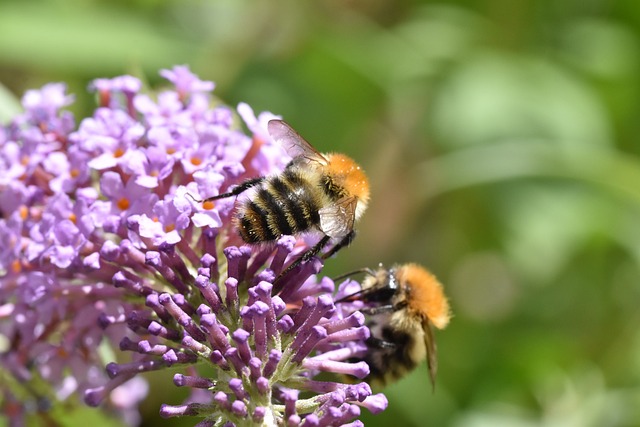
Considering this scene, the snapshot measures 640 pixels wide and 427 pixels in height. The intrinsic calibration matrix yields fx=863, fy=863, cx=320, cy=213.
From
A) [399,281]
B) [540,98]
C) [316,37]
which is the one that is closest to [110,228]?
[399,281]

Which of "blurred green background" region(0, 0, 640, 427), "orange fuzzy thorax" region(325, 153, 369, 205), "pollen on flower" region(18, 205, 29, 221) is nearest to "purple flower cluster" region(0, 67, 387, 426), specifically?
"pollen on flower" region(18, 205, 29, 221)

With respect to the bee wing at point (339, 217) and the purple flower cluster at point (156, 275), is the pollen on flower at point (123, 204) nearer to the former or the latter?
the purple flower cluster at point (156, 275)

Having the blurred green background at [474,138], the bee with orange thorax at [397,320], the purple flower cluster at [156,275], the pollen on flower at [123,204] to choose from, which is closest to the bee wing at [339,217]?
the purple flower cluster at [156,275]

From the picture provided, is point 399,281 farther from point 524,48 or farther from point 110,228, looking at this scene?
point 524,48

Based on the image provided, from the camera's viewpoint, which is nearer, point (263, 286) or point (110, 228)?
point (263, 286)

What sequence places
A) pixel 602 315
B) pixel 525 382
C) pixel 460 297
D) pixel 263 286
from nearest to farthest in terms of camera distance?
1. pixel 263 286
2. pixel 525 382
3. pixel 602 315
4. pixel 460 297

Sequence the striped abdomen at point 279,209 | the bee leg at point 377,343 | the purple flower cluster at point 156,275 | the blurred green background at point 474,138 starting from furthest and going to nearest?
the blurred green background at point 474,138
the bee leg at point 377,343
the striped abdomen at point 279,209
the purple flower cluster at point 156,275
